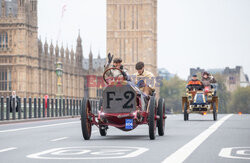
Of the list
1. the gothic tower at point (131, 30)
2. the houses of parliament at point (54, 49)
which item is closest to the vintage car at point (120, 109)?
the houses of parliament at point (54, 49)

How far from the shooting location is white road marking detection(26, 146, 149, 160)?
26.9 ft

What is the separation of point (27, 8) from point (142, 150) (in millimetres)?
67073

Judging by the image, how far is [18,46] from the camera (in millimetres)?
73938

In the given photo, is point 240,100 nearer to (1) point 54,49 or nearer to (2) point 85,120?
(1) point 54,49

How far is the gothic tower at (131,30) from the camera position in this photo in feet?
340

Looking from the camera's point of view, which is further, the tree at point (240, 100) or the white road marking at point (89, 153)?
the tree at point (240, 100)

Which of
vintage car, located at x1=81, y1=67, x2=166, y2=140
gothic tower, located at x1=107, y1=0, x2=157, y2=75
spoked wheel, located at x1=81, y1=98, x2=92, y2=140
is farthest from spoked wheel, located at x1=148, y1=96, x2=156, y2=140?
gothic tower, located at x1=107, y1=0, x2=157, y2=75

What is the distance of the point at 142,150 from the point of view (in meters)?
9.18

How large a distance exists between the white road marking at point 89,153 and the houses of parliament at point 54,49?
4239cm

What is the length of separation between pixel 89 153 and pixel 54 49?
274 feet

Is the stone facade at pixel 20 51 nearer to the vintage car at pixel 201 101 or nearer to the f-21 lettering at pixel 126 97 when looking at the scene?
the vintage car at pixel 201 101

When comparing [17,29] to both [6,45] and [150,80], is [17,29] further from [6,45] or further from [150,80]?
[150,80]

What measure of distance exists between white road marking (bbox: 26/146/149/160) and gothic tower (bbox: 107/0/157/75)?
307 ft

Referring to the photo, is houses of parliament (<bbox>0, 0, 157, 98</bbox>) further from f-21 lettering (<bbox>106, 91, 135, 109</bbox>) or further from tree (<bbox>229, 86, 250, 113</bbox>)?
f-21 lettering (<bbox>106, 91, 135, 109</bbox>)
